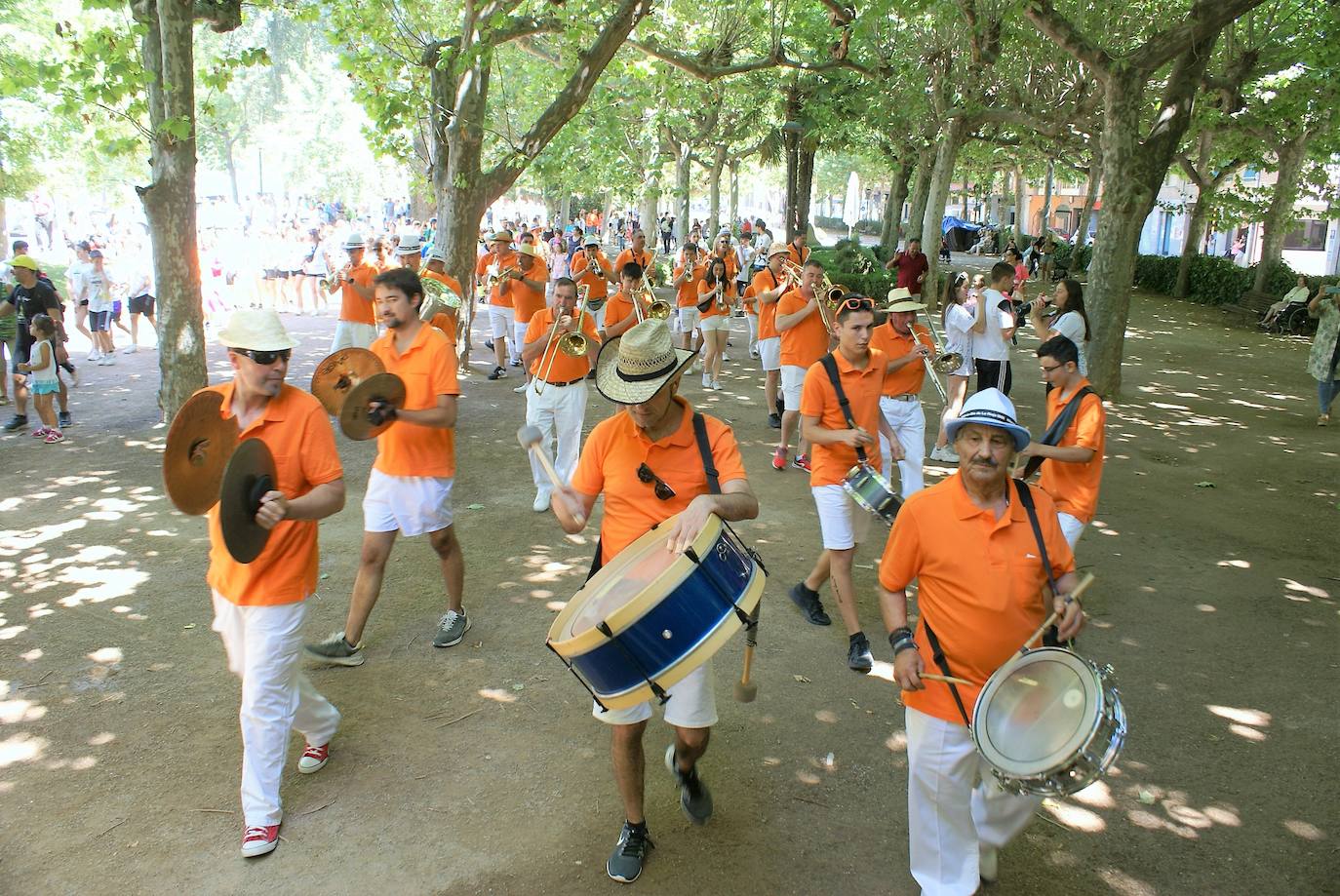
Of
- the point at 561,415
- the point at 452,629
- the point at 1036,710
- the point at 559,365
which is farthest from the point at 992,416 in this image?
the point at 561,415

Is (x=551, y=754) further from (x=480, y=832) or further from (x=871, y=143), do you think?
(x=871, y=143)

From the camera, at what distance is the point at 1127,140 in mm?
12781

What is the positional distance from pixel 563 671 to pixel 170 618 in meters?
2.67

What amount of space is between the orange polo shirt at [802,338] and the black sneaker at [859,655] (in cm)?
476

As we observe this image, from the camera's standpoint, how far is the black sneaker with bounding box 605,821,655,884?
3920 millimetres

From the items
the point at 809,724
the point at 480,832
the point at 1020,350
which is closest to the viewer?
the point at 480,832

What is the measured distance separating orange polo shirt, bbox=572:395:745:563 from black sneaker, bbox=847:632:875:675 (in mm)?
2316

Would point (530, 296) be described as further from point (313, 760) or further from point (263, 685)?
point (263, 685)

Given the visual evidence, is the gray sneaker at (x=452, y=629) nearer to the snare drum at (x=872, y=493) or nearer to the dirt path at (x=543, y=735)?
the dirt path at (x=543, y=735)

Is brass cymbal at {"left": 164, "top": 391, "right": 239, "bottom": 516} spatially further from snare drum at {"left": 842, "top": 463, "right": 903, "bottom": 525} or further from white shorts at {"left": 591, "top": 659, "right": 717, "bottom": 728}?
snare drum at {"left": 842, "top": 463, "right": 903, "bottom": 525}

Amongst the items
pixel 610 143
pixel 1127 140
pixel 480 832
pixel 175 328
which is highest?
pixel 610 143

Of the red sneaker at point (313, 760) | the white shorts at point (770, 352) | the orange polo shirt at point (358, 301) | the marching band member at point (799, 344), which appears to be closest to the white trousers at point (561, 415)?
the marching band member at point (799, 344)

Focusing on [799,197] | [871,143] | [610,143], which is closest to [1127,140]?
[799,197]

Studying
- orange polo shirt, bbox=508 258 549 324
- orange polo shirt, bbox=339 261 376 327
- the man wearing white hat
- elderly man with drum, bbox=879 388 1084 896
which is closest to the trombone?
orange polo shirt, bbox=339 261 376 327
